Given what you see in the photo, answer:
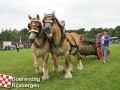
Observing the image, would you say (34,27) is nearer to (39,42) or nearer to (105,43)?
(39,42)

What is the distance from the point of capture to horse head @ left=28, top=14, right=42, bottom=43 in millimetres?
10870

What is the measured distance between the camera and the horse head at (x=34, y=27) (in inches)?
428

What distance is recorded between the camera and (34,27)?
11055 mm

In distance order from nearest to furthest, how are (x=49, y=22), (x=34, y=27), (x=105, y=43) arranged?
(x=34, y=27) → (x=49, y=22) → (x=105, y=43)

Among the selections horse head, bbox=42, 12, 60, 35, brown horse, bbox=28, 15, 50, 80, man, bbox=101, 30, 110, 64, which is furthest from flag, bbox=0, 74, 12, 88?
man, bbox=101, 30, 110, 64

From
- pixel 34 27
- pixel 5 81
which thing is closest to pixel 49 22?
pixel 34 27

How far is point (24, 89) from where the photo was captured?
10.6m

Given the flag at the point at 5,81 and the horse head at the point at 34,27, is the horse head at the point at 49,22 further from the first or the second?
the flag at the point at 5,81

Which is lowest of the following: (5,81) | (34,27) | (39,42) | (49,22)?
(5,81)

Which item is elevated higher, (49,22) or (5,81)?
(49,22)

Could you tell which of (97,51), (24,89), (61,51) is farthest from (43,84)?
(97,51)

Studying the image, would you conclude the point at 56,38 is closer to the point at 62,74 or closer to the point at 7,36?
the point at 62,74

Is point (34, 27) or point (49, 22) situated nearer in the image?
point (34, 27)

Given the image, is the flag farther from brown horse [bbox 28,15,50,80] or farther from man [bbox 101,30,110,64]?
man [bbox 101,30,110,64]
